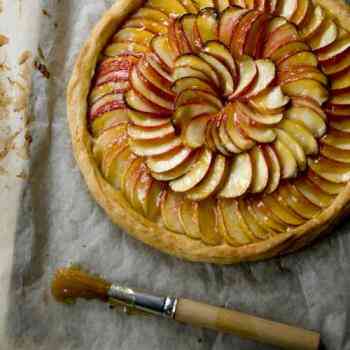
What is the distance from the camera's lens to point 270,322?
3625mm

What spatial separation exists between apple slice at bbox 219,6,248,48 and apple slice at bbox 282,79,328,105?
1.27ft

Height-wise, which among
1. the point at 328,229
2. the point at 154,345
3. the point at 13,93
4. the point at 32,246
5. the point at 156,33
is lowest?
the point at 154,345

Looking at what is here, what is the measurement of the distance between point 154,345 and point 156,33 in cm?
168

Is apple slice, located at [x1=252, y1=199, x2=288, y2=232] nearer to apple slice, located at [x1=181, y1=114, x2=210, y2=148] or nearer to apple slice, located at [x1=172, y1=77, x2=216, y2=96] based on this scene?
apple slice, located at [x1=181, y1=114, x2=210, y2=148]

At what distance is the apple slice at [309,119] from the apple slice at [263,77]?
191 millimetres

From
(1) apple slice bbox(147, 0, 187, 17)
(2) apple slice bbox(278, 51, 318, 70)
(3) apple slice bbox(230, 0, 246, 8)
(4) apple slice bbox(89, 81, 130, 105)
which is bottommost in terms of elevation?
(4) apple slice bbox(89, 81, 130, 105)

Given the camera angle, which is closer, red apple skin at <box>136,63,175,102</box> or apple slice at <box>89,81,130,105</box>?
red apple skin at <box>136,63,175,102</box>

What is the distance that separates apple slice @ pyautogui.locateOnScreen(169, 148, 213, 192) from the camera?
11.7 feet

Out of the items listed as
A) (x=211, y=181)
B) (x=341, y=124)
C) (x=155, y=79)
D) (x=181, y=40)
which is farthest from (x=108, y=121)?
(x=341, y=124)

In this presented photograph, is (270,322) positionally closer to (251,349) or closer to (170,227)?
(251,349)

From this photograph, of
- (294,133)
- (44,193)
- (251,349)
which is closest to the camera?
(294,133)

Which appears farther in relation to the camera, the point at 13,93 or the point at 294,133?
the point at 13,93

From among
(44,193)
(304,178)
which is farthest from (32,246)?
(304,178)

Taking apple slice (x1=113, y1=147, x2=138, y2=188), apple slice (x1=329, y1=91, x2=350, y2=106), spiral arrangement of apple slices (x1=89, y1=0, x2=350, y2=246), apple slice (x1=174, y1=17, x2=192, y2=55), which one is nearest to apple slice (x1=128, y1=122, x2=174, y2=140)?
spiral arrangement of apple slices (x1=89, y1=0, x2=350, y2=246)
